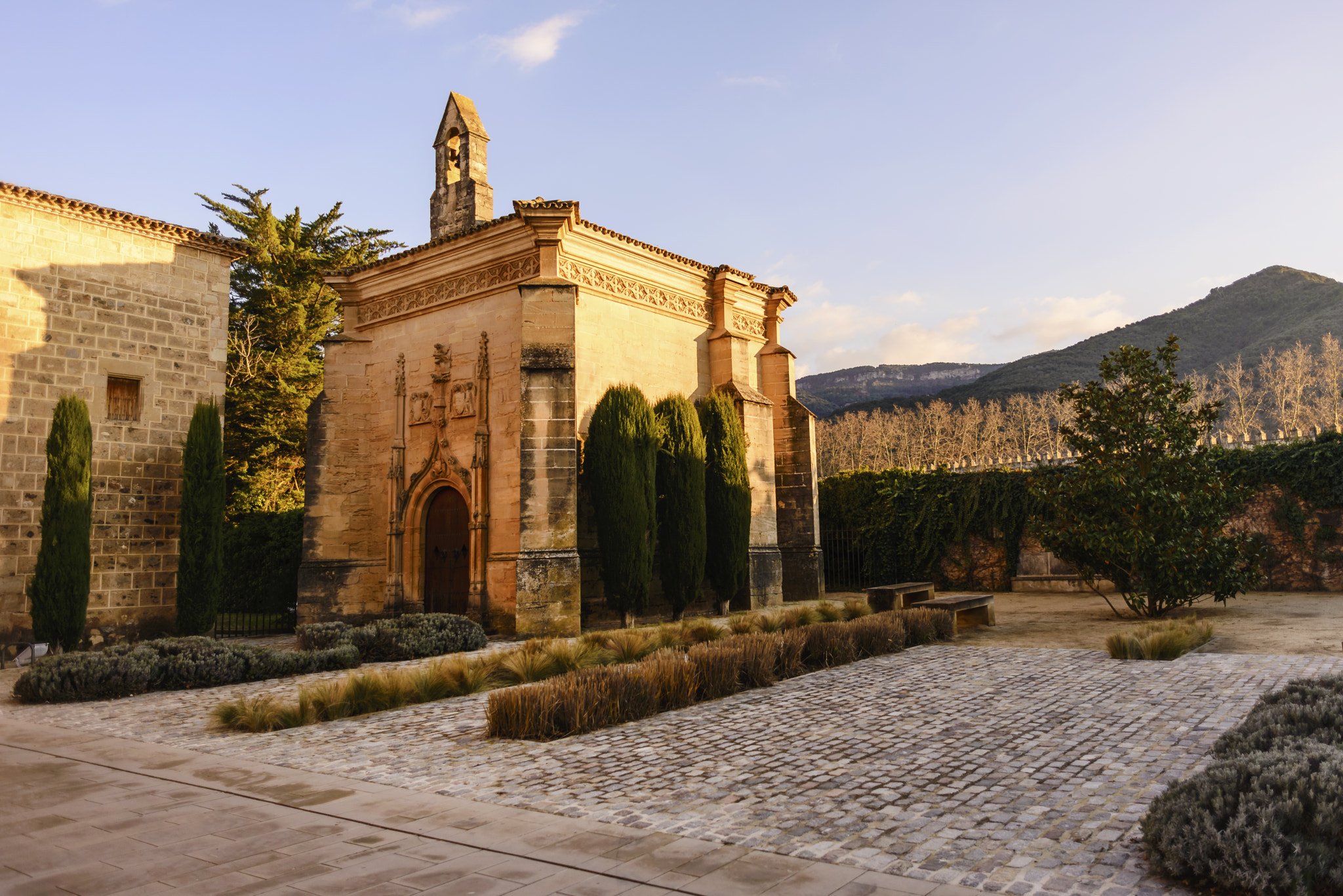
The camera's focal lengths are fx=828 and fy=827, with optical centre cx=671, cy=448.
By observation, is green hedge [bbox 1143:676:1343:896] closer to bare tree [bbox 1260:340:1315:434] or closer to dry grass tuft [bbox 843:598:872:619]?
dry grass tuft [bbox 843:598:872:619]

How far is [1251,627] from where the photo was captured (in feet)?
40.7

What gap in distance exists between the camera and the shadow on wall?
14078 millimetres

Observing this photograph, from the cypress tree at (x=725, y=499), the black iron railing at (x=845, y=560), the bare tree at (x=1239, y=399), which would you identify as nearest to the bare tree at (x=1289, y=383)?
the bare tree at (x=1239, y=399)

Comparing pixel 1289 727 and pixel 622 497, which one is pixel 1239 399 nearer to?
pixel 622 497

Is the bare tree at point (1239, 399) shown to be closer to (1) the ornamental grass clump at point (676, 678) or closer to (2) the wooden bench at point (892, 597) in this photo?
(2) the wooden bench at point (892, 597)

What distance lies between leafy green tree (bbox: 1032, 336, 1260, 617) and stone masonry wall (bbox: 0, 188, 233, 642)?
16.4m

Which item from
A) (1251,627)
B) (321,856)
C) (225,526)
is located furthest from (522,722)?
(225,526)

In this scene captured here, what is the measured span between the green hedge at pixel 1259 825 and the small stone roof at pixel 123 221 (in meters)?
18.1

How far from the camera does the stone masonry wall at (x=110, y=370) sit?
1412 centimetres

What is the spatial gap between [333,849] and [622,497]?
11497 millimetres

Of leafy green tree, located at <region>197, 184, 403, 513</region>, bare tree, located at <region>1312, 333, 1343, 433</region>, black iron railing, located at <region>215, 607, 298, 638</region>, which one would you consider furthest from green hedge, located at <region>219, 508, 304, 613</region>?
bare tree, located at <region>1312, 333, 1343, 433</region>

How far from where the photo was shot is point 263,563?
22.6m

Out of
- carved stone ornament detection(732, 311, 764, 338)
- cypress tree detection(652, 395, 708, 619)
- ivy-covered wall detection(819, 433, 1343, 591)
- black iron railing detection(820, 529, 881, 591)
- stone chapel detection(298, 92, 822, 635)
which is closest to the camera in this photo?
stone chapel detection(298, 92, 822, 635)

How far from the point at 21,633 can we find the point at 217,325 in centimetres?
659
